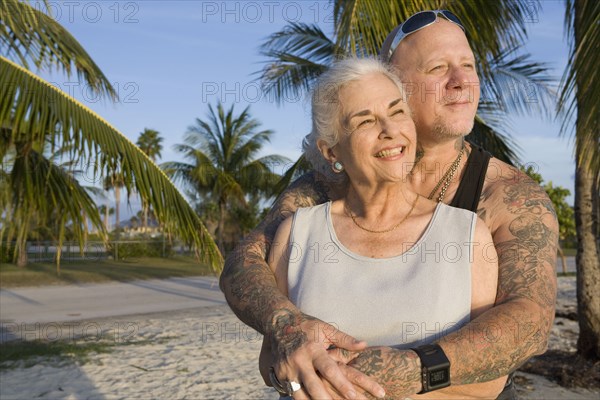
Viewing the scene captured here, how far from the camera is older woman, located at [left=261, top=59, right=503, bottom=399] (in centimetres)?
171

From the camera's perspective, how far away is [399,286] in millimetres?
1737

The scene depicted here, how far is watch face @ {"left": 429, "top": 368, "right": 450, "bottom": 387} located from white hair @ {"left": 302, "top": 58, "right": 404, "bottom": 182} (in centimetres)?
82

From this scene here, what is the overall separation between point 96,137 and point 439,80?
174 inches

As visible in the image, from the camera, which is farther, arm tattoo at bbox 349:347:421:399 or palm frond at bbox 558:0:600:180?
palm frond at bbox 558:0:600:180

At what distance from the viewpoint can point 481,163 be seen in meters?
2.03

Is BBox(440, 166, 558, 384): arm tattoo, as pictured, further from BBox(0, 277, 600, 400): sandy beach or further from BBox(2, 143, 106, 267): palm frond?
BBox(0, 277, 600, 400): sandy beach

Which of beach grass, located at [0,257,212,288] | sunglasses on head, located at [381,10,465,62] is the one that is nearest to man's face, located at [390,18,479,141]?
sunglasses on head, located at [381,10,465,62]

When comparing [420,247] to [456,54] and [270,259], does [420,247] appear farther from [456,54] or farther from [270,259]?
[456,54]

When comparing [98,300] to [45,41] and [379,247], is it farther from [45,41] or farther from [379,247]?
[379,247]

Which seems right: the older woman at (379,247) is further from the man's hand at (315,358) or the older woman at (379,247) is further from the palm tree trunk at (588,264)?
the palm tree trunk at (588,264)

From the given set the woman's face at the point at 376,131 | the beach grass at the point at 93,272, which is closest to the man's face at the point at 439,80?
the woman's face at the point at 376,131

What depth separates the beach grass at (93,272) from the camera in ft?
59.2

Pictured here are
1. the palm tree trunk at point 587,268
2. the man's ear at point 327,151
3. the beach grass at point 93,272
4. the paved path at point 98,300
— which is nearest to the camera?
the man's ear at point 327,151

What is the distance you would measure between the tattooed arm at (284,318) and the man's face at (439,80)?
50 cm
